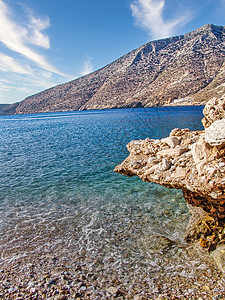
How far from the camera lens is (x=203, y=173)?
537cm

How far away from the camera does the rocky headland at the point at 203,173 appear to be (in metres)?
5.09

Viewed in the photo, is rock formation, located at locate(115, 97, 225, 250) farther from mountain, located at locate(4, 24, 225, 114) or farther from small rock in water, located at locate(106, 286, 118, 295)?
mountain, located at locate(4, 24, 225, 114)

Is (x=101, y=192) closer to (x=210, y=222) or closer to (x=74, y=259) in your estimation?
(x=74, y=259)

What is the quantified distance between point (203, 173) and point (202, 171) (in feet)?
0.27

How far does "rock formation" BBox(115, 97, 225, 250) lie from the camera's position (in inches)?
200

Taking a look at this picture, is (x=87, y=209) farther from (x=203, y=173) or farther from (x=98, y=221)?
(x=203, y=173)

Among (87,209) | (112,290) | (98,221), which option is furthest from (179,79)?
(112,290)

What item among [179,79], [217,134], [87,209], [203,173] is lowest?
[87,209]

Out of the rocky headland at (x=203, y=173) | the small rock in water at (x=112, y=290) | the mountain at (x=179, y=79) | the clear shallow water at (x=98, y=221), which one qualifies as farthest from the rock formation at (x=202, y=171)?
the mountain at (x=179, y=79)

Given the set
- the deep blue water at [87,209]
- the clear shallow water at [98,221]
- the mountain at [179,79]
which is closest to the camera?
the clear shallow water at [98,221]

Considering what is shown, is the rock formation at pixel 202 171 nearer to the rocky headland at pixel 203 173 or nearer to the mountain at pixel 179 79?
the rocky headland at pixel 203 173

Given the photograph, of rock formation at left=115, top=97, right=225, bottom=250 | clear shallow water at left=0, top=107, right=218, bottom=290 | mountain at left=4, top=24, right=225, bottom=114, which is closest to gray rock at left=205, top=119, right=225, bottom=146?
rock formation at left=115, top=97, right=225, bottom=250

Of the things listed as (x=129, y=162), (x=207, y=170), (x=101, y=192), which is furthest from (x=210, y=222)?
(x=101, y=192)

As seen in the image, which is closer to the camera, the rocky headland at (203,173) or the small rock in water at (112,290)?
the small rock in water at (112,290)
